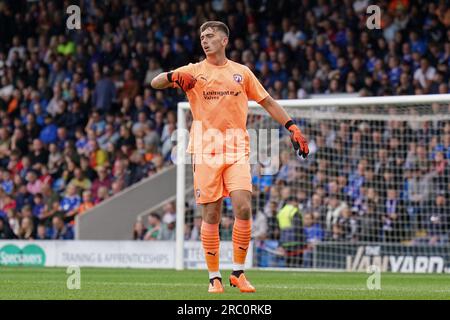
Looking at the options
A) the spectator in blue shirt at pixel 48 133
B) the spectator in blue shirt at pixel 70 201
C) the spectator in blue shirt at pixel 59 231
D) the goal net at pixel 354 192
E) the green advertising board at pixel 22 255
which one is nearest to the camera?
the goal net at pixel 354 192

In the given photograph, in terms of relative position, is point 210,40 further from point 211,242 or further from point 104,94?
point 104,94

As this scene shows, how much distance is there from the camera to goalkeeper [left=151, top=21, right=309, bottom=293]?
31.9 ft

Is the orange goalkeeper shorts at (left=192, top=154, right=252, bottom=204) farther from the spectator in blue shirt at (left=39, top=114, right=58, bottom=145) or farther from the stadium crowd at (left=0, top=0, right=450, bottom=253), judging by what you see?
the spectator in blue shirt at (left=39, top=114, right=58, bottom=145)

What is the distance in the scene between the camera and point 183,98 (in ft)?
76.5

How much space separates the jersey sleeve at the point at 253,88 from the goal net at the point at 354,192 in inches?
265

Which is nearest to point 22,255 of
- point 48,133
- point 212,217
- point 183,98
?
point 48,133

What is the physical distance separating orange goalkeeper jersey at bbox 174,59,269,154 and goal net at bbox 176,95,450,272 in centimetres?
693

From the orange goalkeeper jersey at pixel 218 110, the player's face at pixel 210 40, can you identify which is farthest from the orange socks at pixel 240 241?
the player's face at pixel 210 40

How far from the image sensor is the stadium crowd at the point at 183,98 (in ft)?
60.3

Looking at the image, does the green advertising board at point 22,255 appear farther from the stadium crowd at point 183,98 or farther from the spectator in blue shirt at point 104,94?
the spectator in blue shirt at point 104,94

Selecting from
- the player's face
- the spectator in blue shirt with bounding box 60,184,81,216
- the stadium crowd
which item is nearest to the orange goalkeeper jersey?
the player's face

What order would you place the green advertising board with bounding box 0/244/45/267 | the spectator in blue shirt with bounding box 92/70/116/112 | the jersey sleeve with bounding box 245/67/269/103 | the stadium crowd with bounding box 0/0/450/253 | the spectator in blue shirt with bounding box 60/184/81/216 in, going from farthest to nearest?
the spectator in blue shirt with bounding box 92/70/116/112 < the spectator in blue shirt with bounding box 60/184/81/216 < the green advertising board with bounding box 0/244/45/267 < the stadium crowd with bounding box 0/0/450/253 < the jersey sleeve with bounding box 245/67/269/103

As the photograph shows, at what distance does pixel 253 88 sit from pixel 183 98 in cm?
1333
